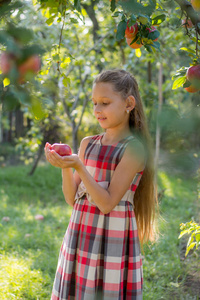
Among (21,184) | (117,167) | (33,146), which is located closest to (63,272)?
(117,167)

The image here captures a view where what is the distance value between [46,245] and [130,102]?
1572mm

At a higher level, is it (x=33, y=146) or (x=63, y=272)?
(x=33, y=146)

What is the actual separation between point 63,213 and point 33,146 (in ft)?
3.01

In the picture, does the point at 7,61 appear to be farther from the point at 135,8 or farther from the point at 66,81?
the point at 66,81

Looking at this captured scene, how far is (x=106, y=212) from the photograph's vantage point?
122cm

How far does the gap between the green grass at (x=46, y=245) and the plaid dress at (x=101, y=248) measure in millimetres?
341

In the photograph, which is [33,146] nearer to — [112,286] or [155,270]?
[155,270]

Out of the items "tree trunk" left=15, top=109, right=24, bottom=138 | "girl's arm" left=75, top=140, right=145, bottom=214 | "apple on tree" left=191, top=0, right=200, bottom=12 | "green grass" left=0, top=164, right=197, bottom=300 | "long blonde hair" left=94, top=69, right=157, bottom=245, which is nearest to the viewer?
"apple on tree" left=191, top=0, right=200, bottom=12

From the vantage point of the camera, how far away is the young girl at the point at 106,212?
48.8 inches

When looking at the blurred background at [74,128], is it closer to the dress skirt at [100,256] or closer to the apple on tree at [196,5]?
the apple on tree at [196,5]

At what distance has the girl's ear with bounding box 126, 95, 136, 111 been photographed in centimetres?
135

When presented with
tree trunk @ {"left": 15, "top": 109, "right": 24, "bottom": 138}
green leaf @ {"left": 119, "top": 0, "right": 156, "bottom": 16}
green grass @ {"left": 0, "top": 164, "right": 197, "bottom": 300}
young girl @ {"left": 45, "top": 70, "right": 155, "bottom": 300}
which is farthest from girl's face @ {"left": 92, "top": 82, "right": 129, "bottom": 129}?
tree trunk @ {"left": 15, "top": 109, "right": 24, "bottom": 138}

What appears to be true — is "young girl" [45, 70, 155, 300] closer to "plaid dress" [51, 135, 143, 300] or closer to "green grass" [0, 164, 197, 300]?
"plaid dress" [51, 135, 143, 300]

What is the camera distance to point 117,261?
49.5 inches
